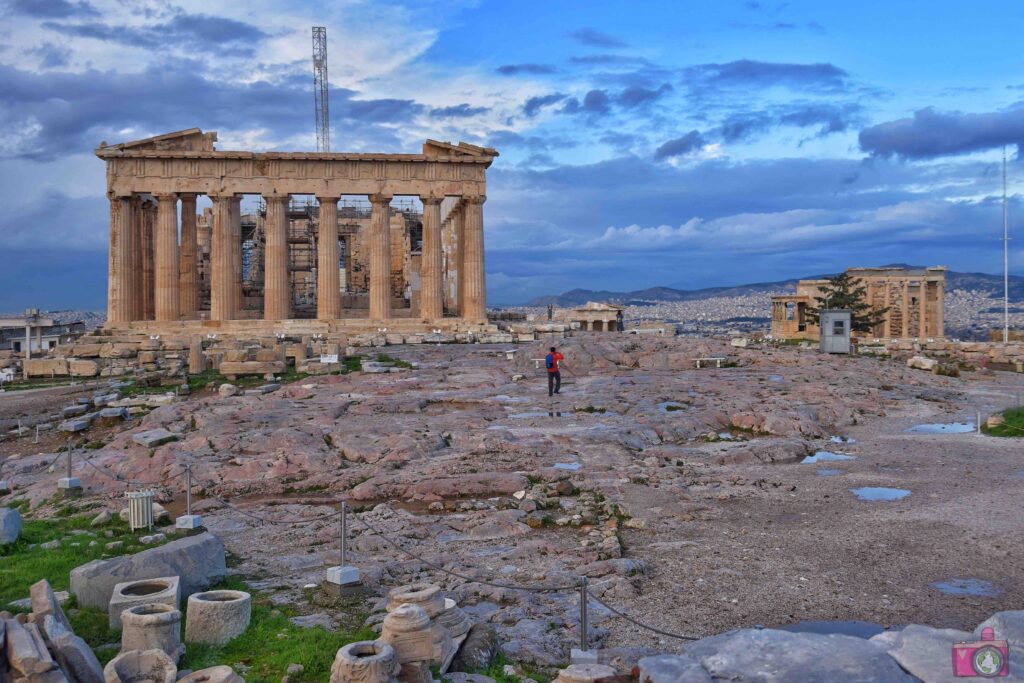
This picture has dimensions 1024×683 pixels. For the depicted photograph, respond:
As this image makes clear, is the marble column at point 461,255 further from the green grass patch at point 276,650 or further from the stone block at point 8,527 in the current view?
the green grass patch at point 276,650

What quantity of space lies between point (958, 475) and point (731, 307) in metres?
178

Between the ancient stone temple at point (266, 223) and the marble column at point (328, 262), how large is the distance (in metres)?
0.06

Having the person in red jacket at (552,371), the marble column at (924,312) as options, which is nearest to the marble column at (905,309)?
the marble column at (924,312)

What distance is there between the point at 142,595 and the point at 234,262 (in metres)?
42.7

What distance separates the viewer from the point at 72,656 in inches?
268

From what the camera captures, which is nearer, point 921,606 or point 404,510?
point 921,606

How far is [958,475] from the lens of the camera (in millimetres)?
14781

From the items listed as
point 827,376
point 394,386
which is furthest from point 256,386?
point 827,376

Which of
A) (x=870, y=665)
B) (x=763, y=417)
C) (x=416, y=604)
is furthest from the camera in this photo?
(x=763, y=417)

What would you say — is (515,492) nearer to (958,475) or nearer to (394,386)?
(958,475)

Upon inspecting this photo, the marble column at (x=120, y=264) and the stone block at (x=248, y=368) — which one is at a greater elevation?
the marble column at (x=120, y=264)

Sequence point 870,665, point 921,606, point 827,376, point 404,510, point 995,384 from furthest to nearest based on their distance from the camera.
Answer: point 995,384
point 827,376
point 404,510
point 921,606
point 870,665

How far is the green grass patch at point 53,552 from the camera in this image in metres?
9.48

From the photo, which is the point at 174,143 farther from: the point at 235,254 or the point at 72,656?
the point at 72,656
